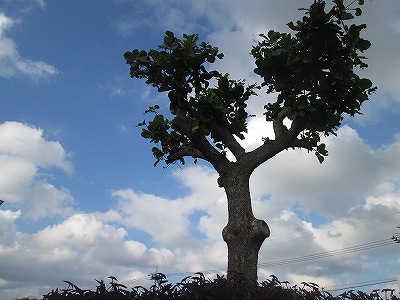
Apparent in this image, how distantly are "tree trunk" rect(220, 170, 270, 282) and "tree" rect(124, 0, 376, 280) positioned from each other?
0.05 feet

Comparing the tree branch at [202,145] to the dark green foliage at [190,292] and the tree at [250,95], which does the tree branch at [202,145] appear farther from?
the dark green foliage at [190,292]

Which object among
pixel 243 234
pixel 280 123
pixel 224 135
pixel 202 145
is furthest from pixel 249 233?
pixel 280 123

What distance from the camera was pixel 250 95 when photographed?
8.38m

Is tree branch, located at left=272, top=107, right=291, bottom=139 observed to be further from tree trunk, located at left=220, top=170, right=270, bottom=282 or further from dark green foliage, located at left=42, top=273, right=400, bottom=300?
dark green foliage, located at left=42, top=273, right=400, bottom=300

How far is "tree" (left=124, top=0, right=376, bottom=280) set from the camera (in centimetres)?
641

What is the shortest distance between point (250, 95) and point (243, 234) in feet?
11.1

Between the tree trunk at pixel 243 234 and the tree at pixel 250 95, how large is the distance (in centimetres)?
2

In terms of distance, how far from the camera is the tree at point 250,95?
21.0ft

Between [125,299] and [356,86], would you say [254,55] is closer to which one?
[356,86]

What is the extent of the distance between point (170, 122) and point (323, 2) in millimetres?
3771

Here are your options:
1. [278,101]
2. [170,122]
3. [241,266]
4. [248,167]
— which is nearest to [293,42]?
[278,101]

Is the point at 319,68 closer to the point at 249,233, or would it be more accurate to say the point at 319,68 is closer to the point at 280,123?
the point at 280,123

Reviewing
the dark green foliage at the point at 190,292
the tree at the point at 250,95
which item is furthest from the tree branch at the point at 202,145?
the dark green foliage at the point at 190,292

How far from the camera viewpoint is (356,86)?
6859 mm
